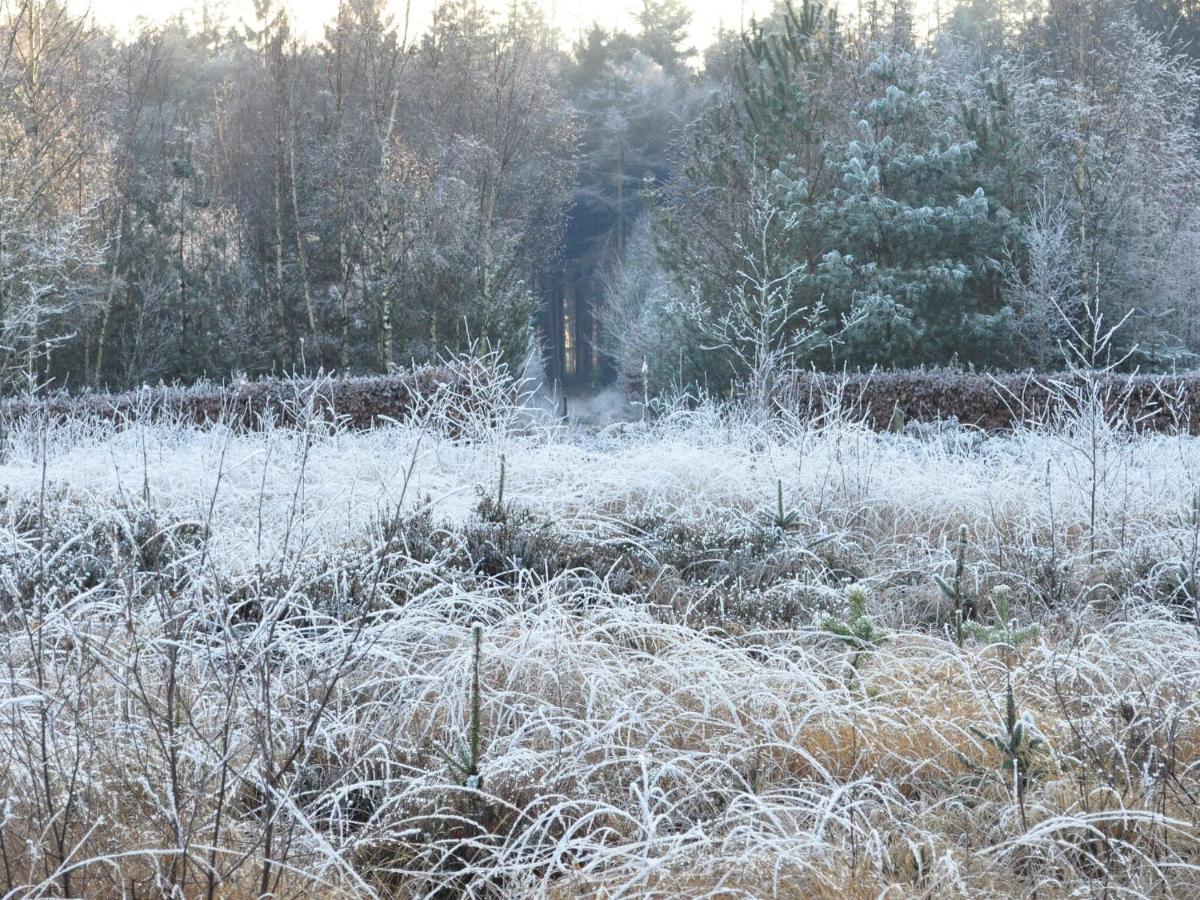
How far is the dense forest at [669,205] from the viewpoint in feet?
46.5

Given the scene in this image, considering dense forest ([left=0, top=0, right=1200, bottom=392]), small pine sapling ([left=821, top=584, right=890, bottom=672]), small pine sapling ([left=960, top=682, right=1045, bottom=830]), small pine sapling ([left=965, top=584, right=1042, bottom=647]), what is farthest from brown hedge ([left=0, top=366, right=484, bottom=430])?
small pine sapling ([left=960, top=682, right=1045, bottom=830])

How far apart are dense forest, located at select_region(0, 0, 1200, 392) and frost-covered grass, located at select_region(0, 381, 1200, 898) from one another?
181 inches

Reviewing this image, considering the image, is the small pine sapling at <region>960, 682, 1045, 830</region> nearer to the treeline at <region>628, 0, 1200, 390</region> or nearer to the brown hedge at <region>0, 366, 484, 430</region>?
the brown hedge at <region>0, 366, 484, 430</region>

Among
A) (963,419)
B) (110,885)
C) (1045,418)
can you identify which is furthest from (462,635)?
(963,419)

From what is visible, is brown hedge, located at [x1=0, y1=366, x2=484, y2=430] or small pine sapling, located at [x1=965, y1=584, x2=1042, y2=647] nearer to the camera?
small pine sapling, located at [x1=965, y1=584, x2=1042, y2=647]

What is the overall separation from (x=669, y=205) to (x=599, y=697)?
14.8m

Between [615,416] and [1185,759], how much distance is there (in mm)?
22724

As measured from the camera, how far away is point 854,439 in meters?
6.60

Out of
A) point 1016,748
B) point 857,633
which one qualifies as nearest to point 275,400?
point 857,633

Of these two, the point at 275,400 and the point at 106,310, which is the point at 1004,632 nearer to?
the point at 275,400

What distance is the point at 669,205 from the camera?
1722 centimetres

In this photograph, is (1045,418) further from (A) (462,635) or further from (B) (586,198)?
(B) (586,198)

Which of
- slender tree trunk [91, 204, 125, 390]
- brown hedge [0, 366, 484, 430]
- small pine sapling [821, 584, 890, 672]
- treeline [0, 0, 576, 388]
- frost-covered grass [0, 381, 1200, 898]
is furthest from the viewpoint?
treeline [0, 0, 576, 388]

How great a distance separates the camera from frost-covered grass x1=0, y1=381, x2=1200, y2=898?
2.16 metres
